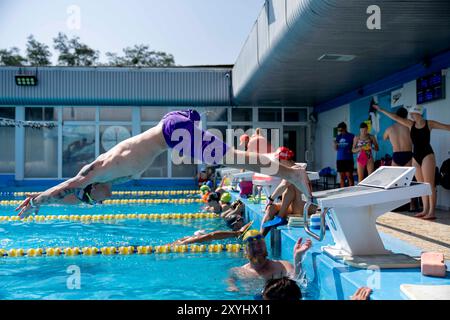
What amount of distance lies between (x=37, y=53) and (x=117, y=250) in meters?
42.3

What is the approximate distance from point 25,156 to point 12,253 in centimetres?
1303

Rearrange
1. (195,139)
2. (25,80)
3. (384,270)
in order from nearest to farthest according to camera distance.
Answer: (384,270) < (195,139) < (25,80)

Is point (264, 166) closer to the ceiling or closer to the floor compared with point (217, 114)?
closer to the floor

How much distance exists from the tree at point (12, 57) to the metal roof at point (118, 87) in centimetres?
2892

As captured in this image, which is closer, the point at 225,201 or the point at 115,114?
the point at 225,201

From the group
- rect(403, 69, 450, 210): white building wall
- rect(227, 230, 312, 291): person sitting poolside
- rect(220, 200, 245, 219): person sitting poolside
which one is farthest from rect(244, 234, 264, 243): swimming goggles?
rect(403, 69, 450, 210): white building wall

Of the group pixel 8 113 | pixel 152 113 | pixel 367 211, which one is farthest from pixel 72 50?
pixel 367 211

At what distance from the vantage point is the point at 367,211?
149 inches

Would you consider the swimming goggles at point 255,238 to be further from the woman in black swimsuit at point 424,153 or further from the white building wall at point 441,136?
the white building wall at point 441,136

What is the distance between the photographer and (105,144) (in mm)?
18438

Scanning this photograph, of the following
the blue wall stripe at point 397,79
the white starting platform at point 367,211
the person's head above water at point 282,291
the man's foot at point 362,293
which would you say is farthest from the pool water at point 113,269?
the blue wall stripe at point 397,79

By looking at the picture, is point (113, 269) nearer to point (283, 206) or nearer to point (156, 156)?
point (156, 156)
